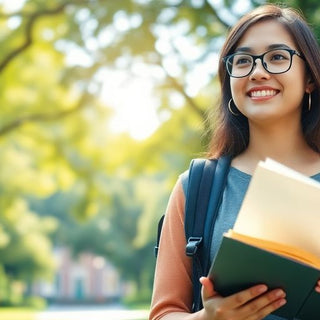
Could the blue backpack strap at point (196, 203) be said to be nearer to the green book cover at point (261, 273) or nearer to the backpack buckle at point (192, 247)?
the backpack buckle at point (192, 247)

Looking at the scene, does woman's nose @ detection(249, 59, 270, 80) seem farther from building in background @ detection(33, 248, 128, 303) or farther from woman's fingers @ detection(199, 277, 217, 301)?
building in background @ detection(33, 248, 128, 303)

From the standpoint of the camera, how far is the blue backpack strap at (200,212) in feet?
5.85

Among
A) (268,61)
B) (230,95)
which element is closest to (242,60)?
(268,61)

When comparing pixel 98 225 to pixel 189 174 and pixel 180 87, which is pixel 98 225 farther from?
pixel 189 174

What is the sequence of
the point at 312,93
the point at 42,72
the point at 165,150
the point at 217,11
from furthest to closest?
the point at 42,72 → the point at 165,150 → the point at 217,11 → the point at 312,93

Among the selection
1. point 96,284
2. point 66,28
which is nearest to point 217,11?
point 66,28

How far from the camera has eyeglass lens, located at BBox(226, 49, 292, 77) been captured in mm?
1822

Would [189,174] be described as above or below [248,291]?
above

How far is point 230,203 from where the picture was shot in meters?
1.85

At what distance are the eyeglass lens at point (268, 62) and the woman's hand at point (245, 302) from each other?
53 centimetres

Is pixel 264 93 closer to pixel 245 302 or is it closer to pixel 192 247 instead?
pixel 192 247

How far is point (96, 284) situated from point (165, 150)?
39.7 meters

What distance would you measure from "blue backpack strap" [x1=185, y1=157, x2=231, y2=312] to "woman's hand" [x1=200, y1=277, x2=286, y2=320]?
169 mm

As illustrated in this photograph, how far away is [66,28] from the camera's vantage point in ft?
43.6
